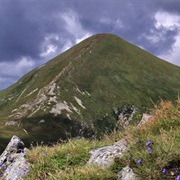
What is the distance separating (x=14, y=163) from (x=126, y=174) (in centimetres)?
470

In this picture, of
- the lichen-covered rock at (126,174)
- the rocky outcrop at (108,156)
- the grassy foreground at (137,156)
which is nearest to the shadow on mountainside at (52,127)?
the grassy foreground at (137,156)

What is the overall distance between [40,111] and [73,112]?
50.4 ft

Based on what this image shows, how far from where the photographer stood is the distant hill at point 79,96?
137 metres

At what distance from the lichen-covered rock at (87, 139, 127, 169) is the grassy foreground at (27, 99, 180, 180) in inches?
9.0

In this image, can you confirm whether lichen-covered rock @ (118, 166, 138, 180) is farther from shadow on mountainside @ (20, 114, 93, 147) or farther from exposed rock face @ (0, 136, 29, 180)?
shadow on mountainside @ (20, 114, 93, 147)

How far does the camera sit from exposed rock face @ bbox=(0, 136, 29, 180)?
9235 mm

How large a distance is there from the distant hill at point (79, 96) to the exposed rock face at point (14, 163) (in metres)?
105

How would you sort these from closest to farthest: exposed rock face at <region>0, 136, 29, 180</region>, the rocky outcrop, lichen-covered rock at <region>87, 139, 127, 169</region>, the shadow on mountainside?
the rocky outcrop < lichen-covered rock at <region>87, 139, 127, 169</region> < exposed rock face at <region>0, 136, 29, 180</region> < the shadow on mountainside

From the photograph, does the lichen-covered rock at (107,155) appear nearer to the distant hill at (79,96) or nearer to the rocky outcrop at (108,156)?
the rocky outcrop at (108,156)

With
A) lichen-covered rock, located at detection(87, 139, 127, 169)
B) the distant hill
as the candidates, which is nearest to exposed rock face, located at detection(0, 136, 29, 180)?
lichen-covered rock, located at detection(87, 139, 127, 169)

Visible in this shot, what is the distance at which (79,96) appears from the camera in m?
158

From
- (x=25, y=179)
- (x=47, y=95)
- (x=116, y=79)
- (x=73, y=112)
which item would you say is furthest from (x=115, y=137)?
(x=116, y=79)

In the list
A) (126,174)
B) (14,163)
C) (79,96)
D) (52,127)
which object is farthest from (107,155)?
(79,96)

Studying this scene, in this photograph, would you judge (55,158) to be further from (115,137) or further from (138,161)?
(138,161)
